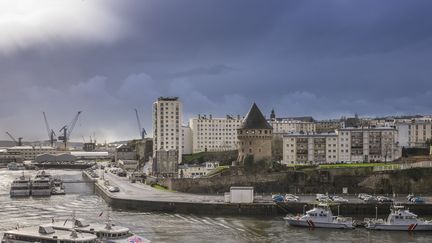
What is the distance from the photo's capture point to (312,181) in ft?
332

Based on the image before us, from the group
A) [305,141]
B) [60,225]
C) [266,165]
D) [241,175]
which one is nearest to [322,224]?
[60,225]

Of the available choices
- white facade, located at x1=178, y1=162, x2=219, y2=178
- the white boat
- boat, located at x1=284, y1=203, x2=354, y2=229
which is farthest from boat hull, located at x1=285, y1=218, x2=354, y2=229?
white facade, located at x1=178, y1=162, x2=219, y2=178

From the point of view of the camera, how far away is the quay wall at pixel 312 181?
9812cm

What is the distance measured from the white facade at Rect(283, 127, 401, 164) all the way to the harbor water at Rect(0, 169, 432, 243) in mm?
52356

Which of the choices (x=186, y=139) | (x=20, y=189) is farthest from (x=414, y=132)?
(x=20, y=189)

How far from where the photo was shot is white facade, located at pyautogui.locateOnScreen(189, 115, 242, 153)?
611 feet

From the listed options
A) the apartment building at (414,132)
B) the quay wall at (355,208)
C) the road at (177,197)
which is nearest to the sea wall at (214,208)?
the quay wall at (355,208)

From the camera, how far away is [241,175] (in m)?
101

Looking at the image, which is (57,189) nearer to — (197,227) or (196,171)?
(196,171)

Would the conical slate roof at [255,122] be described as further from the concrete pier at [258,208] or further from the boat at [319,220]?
the boat at [319,220]

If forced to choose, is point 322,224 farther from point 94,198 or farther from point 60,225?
point 94,198

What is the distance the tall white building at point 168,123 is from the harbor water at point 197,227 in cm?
8360

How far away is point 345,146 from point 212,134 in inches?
2759

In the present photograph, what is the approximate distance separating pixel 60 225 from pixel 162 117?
120707 mm
